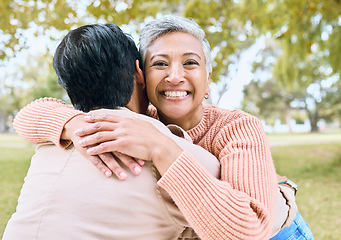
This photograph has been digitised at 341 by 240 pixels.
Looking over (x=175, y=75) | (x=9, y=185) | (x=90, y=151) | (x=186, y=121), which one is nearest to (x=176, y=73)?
(x=175, y=75)

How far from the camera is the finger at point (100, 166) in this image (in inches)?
45.2

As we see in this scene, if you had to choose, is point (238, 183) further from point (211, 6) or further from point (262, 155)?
point (211, 6)

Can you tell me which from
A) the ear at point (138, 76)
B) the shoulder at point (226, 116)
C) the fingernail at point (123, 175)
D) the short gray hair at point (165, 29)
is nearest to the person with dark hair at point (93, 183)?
the fingernail at point (123, 175)

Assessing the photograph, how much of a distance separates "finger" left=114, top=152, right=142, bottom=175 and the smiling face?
29.4 inches

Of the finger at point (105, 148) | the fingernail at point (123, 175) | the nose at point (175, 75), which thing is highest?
the nose at point (175, 75)

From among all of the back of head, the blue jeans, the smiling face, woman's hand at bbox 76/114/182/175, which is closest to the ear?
the smiling face

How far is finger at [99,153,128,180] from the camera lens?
3.76 ft

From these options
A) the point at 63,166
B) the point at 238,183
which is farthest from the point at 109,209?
the point at 238,183

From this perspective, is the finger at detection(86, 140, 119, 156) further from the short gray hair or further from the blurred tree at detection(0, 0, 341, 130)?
the blurred tree at detection(0, 0, 341, 130)

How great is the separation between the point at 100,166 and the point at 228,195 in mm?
461

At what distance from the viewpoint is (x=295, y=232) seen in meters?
1.79

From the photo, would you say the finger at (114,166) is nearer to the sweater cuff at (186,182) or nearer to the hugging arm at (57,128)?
the hugging arm at (57,128)

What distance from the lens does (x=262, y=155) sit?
143 cm

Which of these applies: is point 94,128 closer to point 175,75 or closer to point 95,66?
point 95,66
